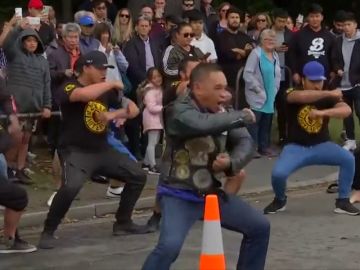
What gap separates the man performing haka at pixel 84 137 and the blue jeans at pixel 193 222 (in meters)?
2.25

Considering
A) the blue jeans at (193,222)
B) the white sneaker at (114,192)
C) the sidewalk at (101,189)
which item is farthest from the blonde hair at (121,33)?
the blue jeans at (193,222)

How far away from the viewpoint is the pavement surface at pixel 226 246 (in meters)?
7.78

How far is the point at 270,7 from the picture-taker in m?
23.0

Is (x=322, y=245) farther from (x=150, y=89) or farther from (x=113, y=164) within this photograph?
(x=150, y=89)

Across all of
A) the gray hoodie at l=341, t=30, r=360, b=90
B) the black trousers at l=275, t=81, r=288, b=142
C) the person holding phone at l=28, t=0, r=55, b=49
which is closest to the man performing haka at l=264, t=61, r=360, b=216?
the person holding phone at l=28, t=0, r=55, b=49

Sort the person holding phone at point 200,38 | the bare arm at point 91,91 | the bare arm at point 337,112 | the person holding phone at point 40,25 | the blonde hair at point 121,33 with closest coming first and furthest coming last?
the bare arm at point 91,91
the bare arm at point 337,112
the person holding phone at point 40,25
the person holding phone at point 200,38
the blonde hair at point 121,33

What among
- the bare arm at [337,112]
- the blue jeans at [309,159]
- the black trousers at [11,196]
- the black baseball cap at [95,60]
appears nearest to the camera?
the black trousers at [11,196]

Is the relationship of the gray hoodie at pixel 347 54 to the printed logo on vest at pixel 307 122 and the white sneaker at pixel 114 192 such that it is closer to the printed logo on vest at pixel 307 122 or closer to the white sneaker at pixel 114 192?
the printed logo on vest at pixel 307 122

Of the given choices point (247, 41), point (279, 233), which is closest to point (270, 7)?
point (247, 41)

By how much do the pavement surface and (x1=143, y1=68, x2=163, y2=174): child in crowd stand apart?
2.06m

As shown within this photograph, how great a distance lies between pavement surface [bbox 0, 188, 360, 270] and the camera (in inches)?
306

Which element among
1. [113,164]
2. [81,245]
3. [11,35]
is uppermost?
[11,35]

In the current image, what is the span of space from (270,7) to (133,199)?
14.7 metres

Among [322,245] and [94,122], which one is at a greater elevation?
[94,122]
